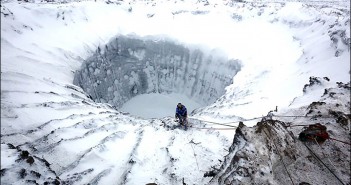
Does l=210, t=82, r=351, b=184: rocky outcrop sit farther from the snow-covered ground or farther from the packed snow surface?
the packed snow surface

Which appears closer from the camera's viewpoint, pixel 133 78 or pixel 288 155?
pixel 288 155

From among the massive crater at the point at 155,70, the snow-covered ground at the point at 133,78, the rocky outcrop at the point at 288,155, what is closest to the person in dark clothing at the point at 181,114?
the snow-covered ground at the point at 133,78

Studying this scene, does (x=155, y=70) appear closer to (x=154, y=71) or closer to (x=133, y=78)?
(x=154, y=71)

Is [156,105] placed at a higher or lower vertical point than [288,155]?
lower

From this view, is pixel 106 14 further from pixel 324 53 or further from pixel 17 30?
pixel 324 53

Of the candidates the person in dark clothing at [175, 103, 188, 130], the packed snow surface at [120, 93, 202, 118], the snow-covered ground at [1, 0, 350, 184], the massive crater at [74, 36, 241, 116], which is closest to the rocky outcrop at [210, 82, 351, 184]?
the snow-covered ground at [1, 0, 350, 184]

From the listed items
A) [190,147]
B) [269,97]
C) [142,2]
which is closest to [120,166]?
[190,147]

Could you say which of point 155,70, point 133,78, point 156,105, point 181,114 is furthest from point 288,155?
point 133,78
